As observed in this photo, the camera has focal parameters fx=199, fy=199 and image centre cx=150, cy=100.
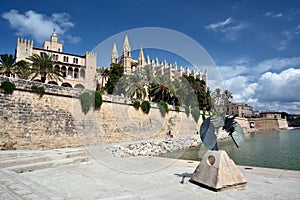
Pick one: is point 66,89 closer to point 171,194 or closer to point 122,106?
point 122,106

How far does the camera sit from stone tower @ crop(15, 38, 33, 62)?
34.8m

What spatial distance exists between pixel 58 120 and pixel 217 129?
37.3ft

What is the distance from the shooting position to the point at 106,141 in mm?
16734

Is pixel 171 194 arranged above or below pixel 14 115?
below

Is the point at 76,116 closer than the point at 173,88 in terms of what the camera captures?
Yes

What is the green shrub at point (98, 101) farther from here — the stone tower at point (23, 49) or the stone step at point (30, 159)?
the stone tower at point (23, 49)

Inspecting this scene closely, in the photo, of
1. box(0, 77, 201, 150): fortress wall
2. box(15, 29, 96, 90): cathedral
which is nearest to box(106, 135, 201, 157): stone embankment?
box(0, 77, 201, 150): fortress wall

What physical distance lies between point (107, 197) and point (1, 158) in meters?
5.97

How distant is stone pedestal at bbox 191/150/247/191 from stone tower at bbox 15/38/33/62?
127ft

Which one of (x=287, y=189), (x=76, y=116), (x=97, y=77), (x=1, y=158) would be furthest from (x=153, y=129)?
(x=97, y=77)

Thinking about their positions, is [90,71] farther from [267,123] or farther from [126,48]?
[267,123]

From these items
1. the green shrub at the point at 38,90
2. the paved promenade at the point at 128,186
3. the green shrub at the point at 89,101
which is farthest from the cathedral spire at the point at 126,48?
the paved promenade at the point at 128,186

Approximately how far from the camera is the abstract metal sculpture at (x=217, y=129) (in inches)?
221

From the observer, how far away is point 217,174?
4898mm
